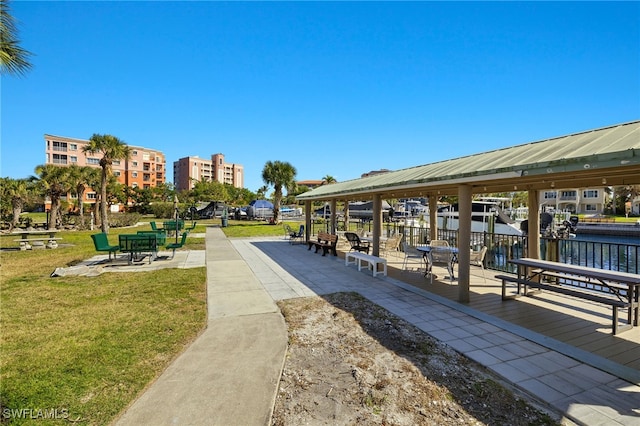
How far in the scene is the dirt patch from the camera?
9.59ft

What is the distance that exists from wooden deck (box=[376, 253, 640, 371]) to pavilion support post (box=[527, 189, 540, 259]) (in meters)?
1.09

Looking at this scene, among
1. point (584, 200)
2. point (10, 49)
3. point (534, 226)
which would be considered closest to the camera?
point (10, 49)

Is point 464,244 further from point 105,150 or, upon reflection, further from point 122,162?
point 122,162

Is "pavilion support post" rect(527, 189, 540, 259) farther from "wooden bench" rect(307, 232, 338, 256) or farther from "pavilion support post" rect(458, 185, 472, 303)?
"wooden bench" rect(307, 232, 338, 256)

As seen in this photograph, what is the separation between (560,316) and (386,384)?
418 centimetres

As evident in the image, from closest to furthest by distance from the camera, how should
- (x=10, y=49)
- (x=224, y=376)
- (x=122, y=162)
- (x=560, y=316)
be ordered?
1. (x=224, y=376)
2. (x=10, y=49)
3. (x=560, y=316)
4. (x=122, y=162)

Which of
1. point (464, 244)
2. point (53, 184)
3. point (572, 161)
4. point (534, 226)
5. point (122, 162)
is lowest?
point (464, 244)

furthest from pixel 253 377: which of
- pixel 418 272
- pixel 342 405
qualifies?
pixel 418 272

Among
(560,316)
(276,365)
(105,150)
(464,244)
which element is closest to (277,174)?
(105,150)

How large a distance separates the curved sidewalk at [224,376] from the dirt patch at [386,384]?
0.71 ft

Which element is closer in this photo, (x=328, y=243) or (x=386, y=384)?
(x=386, y=384)

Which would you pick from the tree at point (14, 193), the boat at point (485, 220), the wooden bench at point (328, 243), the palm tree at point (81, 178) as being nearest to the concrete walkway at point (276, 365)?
the wooden bench at point (328, 243)

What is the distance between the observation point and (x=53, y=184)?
2503 cm

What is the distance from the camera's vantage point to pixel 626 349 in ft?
13.9
